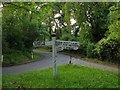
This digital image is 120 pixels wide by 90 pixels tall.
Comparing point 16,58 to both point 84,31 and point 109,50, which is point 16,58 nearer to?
point 109,50

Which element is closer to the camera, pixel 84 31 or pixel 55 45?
pixel 55 45

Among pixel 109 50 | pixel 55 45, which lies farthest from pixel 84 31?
pixel 55 45

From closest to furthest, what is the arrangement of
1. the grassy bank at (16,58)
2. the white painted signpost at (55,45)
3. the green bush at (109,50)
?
the white painted signpost at (55,45) → the grassy bank at (16,58) → the green bush at (109,50)

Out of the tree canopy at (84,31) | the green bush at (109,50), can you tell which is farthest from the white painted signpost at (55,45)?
the green bush at (109,50)

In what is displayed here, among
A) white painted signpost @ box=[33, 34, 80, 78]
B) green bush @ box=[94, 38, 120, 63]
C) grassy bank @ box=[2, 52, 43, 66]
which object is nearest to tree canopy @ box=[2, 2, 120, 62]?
green bush @ box=[94, 38, 120, 63]

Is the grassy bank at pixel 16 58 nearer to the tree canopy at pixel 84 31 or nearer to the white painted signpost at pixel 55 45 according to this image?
the tree canopy at pixel 84 31

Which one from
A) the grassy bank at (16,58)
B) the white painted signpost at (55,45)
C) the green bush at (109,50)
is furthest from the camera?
the green bush at (109,50)

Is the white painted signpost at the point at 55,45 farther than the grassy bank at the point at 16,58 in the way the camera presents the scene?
No

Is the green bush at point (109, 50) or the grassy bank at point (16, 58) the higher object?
the green bush at point (109, 50)

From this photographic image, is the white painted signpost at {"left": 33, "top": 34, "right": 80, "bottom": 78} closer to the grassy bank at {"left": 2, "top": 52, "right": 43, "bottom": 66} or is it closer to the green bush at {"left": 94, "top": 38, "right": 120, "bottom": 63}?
the grassy bank at {"left": 2, "top": 52, "right": 43, "bottom": 66}

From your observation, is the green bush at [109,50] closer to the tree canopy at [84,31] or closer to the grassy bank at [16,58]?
the tree canopy at [84,31]

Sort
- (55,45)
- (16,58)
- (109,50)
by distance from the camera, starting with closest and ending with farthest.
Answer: (55,45)
(109,50)
(16,58)

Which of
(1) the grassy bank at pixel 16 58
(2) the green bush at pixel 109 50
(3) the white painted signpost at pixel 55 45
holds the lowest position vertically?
(1) the grassy bank at pixel 16 58

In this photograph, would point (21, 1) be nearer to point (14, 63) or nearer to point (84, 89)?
point (84, 89)
